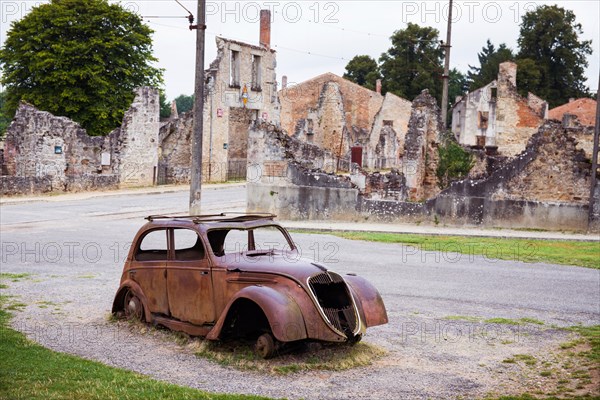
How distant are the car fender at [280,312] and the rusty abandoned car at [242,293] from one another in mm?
11

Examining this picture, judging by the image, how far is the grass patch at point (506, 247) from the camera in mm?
18156

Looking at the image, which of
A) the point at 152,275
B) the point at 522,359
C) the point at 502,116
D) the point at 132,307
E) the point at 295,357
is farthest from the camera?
the point at 502,116

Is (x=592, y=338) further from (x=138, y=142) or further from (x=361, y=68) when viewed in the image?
(x=361, y=68)

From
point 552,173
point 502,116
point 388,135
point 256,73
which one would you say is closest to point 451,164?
point 552,173

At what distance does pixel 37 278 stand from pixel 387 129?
52.1m

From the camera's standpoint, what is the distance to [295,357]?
8.73 meters

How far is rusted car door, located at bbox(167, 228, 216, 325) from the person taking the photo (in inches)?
361

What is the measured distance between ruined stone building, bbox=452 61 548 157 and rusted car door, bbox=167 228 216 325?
4021 centimetres

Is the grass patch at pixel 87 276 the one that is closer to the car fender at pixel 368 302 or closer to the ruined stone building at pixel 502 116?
the car fender at pixel 368 302

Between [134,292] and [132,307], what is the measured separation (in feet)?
0.73

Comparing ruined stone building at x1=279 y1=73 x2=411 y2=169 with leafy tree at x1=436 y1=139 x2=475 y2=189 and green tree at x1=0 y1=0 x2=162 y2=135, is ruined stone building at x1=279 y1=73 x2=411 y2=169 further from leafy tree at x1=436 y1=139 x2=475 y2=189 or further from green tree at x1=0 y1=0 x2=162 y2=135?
leafy tree at x1=436 y1=139 x2=475 y2=189

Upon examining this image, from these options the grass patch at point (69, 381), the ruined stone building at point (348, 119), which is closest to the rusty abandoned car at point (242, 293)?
the grass patch at point (69, 381)

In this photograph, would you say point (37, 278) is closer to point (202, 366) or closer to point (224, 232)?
point (224, 232)

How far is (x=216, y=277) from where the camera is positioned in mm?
9078
